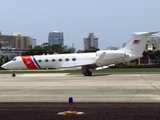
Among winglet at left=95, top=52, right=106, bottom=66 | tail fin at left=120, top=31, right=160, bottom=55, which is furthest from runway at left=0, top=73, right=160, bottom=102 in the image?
tail fin at left=120, top=31, right=160, bottom=55

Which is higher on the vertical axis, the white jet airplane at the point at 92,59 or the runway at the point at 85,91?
the white jet airplane at the point at 92,59

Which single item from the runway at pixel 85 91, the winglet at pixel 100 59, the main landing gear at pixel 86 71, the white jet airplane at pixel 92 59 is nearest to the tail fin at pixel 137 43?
the white jet airplane at pixel 92 59

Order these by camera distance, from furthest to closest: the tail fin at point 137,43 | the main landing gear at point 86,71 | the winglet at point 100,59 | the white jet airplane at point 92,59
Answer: the tail fin at point 137,43 → the white jet airplane at point 92,59 → the main landing gear at point 86,71 → the winglet at point 100,59

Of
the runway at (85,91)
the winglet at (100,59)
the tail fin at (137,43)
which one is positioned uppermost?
the tail fin at (137,43)

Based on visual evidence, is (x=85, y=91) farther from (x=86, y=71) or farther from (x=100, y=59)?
(x=86, y=71)

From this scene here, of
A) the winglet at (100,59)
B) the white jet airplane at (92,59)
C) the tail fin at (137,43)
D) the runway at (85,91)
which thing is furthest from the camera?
the tail fin at (137,43)

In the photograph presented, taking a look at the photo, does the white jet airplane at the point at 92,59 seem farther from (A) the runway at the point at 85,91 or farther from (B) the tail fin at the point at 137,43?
(A) the runway at the point at 85,91

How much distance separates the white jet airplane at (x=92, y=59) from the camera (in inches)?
1156

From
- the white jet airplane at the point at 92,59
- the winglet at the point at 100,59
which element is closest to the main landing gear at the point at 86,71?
the white jet airplane at the point at 92,59

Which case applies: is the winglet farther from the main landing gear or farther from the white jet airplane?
the main landing gear

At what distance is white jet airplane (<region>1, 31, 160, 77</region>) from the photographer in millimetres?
29359

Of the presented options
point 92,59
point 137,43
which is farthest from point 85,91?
point 137,43

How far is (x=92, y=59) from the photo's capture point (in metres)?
30.4

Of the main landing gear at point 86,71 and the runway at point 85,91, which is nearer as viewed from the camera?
the runway at point 85,91
